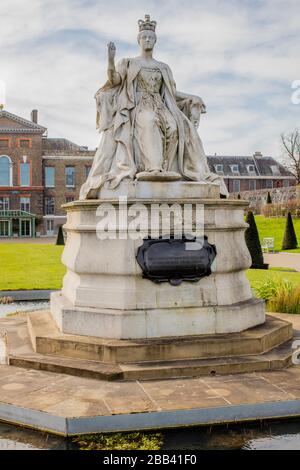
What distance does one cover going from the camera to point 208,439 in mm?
4457

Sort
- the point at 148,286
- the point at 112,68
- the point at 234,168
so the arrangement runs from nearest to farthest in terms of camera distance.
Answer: the point at 148,286
the point at 112,68
the point at 234,168

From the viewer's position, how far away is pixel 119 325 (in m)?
6.20

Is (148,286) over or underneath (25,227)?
underneath

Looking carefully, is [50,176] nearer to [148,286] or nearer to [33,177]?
[33,177]

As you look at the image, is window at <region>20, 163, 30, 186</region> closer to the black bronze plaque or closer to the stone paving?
the black bronze plaque

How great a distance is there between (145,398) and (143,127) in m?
3.68

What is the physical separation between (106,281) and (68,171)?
5342 cm

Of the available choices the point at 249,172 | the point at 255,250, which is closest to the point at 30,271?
the point at 255,250

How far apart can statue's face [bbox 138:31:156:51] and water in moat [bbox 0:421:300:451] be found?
16.9 ft

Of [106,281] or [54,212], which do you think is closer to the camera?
[106,281]

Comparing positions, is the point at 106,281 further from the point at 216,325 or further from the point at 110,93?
the point at 110,93

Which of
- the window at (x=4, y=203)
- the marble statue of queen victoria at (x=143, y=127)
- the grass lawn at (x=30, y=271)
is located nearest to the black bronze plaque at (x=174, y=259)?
the marble statue of queen victoria at (x=143, y=127)

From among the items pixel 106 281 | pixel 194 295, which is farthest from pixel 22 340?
pixel 194 295

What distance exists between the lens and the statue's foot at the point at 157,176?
6.85 m
